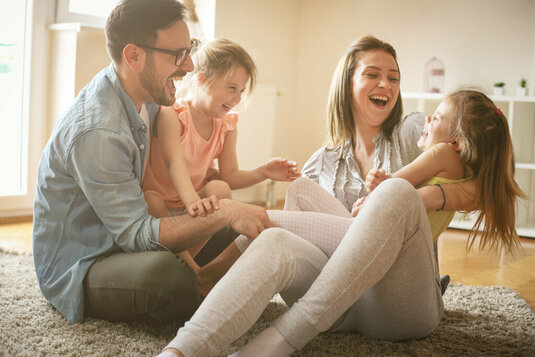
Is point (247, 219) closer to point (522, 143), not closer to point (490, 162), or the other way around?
point (490, 162)

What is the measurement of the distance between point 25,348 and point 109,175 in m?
0.48

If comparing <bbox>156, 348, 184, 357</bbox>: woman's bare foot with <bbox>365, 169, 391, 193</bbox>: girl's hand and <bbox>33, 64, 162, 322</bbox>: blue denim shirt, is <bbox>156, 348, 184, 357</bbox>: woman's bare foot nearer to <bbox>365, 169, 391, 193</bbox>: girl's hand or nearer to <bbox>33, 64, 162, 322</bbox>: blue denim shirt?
<bbox>33, 64, 162, 322</bbox>: blue denim shirt

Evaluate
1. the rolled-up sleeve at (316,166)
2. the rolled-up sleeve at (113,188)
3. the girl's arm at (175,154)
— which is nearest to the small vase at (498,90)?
the rolled-up sleeve at (316,166)

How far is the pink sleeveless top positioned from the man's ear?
12.6 inches

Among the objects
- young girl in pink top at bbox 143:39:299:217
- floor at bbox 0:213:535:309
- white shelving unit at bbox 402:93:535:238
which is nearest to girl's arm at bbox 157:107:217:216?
young girl in pink top at bbox 143:39:299:217

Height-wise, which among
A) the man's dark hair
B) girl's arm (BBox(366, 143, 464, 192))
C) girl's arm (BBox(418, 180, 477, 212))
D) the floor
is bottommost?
the floor

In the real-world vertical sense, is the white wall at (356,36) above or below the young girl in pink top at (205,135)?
above

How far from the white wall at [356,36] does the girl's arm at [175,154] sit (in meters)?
2.52

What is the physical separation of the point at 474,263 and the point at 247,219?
5.99 feet

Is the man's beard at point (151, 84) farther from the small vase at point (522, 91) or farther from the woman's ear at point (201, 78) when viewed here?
the small vase at point (522, 91)

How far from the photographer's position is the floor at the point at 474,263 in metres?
2.51

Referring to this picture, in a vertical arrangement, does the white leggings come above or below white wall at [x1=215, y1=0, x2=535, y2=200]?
below

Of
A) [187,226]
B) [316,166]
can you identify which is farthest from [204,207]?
[316,166]

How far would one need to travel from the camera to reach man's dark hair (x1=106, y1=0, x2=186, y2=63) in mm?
1595
